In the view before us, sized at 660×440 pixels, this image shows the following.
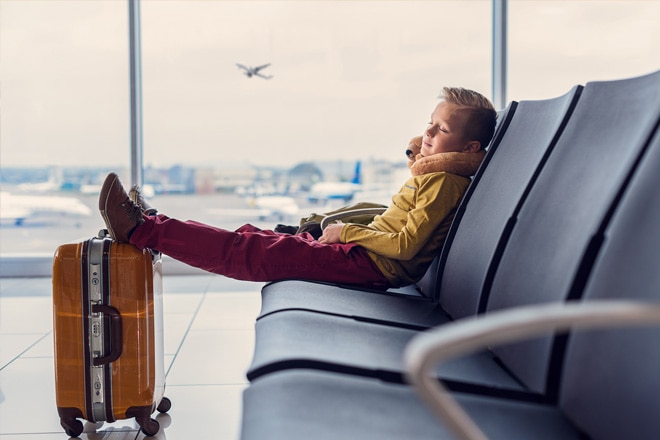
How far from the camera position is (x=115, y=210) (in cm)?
176

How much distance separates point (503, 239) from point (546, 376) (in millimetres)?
422

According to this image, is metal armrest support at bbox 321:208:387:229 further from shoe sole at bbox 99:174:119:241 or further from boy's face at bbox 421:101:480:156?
shoe sole at bbox 99:174:119:241

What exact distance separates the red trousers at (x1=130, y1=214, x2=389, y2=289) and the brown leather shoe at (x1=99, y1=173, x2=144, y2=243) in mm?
130

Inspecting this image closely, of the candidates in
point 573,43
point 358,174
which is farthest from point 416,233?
point 573,43

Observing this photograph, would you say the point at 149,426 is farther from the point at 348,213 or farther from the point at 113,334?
the point at 348,213

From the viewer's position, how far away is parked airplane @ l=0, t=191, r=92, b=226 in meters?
4.52

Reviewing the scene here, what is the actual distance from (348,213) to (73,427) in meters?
1.03

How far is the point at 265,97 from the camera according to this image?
4473mm

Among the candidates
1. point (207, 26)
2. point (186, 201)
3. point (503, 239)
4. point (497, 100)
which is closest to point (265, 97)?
point (207, 26)

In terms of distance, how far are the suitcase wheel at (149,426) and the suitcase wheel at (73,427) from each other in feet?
0.50

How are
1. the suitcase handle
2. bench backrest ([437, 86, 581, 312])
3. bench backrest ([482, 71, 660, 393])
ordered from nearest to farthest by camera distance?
bench backrest ([482, 71, 660, 393])
bench backrest ([437, 86, 581, 312])
the suitcase handle

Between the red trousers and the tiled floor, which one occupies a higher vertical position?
the red trousers

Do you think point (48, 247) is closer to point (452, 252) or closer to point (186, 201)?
point (186, 201)

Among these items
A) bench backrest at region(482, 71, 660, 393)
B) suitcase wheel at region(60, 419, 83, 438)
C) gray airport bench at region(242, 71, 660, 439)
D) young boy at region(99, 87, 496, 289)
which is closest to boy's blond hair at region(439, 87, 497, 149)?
young boy at region(99, 87, 496, 289)
